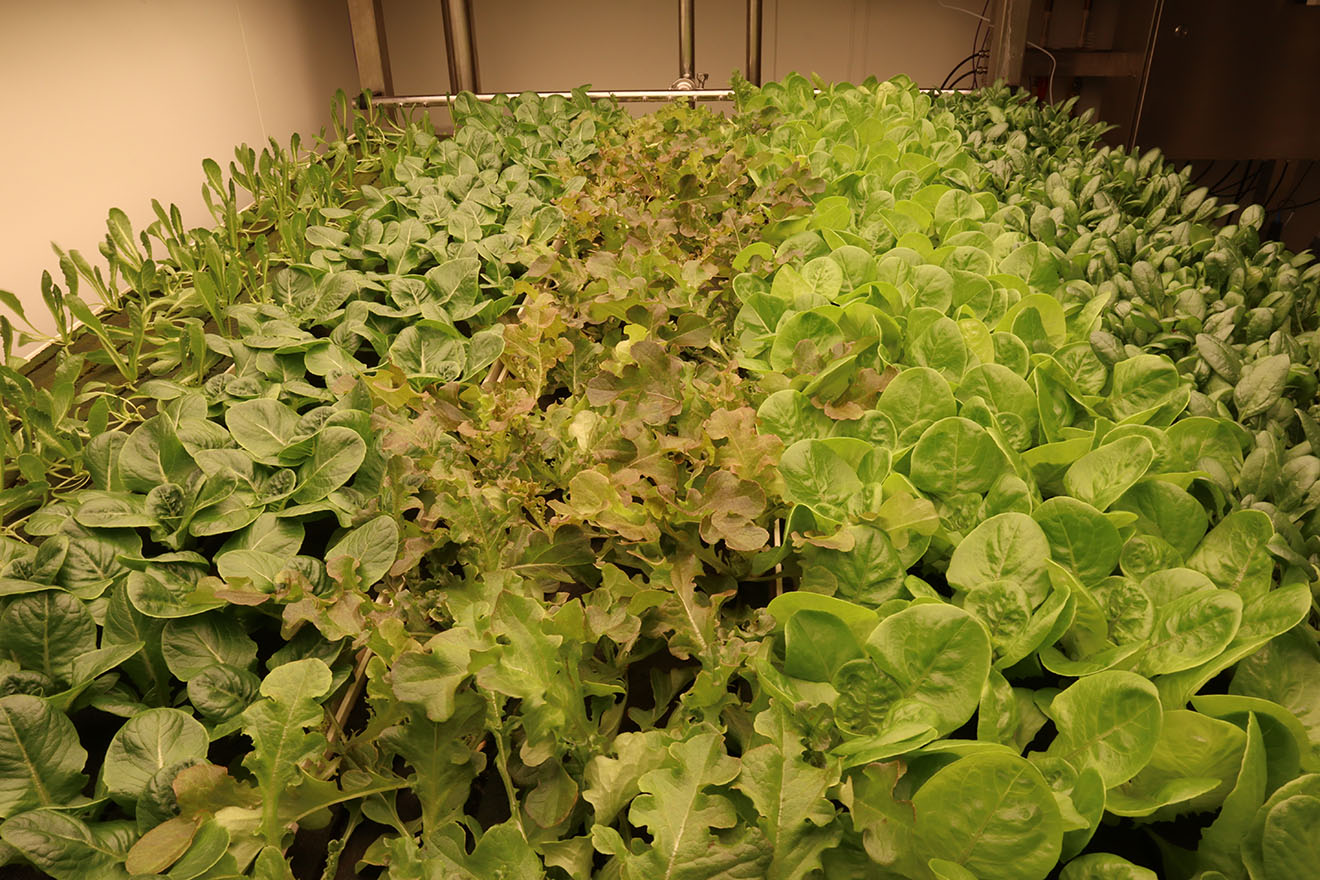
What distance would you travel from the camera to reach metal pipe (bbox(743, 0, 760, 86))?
3471mm

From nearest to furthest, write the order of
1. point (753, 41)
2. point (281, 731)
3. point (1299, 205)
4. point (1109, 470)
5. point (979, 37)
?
point (281, 731) → point (1109, 470) → point (753, 41) → point (1299, 205) → point (979, 37)

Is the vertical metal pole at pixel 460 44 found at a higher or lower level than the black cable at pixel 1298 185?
higher

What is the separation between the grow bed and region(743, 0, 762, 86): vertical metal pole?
2384mm

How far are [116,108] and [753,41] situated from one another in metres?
2.33

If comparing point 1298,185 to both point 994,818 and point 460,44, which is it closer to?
point 460,44

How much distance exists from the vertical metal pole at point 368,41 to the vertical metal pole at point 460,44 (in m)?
0.30

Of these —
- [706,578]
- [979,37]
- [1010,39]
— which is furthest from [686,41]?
[706,578]

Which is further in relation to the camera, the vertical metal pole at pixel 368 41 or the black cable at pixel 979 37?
the black cable at pixel 979 37

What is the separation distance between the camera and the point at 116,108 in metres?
2.38

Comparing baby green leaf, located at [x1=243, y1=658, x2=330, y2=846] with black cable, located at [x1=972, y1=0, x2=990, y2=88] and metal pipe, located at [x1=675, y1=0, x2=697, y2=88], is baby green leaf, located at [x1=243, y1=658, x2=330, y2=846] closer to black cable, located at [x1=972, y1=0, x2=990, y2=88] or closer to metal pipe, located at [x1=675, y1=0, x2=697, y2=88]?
metal pipe, located at [x1=675, y1=0, x2=697, y2=88]

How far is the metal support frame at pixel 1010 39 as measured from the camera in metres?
3.08

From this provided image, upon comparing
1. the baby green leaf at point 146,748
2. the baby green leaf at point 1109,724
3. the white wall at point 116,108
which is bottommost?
the baby green leaf at point 146,748

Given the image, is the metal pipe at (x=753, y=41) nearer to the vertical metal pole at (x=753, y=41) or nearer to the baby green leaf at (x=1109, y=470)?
the vertical metal pole at (x=753, y=41)

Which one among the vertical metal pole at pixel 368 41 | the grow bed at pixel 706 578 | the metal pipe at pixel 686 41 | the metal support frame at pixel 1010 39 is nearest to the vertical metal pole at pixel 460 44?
the vertical metal pole at pixel 368 41
